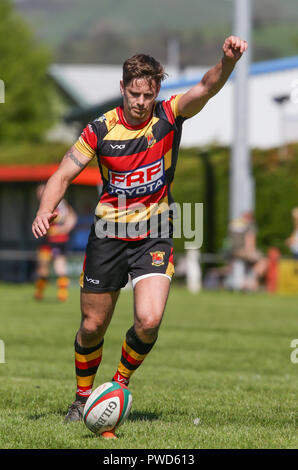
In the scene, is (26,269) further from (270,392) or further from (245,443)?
(245,443)

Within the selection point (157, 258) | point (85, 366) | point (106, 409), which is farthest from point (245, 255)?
point (106, 409)

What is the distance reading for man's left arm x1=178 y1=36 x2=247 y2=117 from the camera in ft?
18.1

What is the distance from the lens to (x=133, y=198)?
19.5 feet

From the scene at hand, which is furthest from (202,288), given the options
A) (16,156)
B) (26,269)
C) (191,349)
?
(191,349)

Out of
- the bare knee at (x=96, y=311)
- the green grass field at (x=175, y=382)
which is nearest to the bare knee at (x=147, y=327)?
the bare knee at (x=96, y=311)

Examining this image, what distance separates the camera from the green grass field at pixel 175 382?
5328 mm

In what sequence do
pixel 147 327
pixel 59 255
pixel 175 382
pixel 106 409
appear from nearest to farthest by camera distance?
pixel 106 409, pixel 147 327, pixel 175 382, pixel 59 255

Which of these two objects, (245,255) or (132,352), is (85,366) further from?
(245,255)

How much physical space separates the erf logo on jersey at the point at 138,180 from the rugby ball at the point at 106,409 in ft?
4.26

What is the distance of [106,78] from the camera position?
6125 centimetres

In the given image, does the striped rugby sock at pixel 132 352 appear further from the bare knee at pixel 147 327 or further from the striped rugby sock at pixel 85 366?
the striped rugby sock at pixel 85 366

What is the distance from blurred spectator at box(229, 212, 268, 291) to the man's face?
16080 mm

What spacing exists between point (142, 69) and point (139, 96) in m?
0.17
